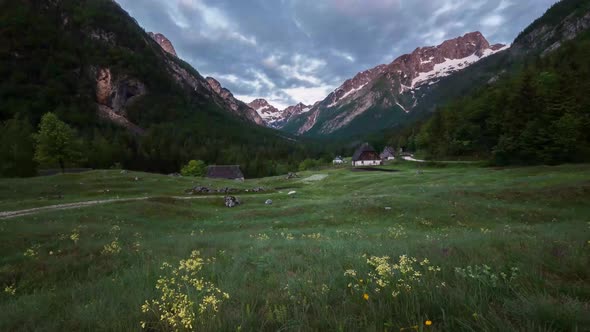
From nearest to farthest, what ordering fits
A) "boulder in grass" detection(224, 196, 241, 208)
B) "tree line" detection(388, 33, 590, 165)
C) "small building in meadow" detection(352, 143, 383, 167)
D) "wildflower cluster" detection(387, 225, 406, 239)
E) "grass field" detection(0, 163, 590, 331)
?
"grass field" detection(0, 163, 590, 331) → "wildflower cluster" detection(387, 225, 406, 239) → "boulder in grass" detection(224, 196, 241, 208) → "tree line" detection(388, 33, 590, 165) → "small building in meadow" detection(352, 143, 383, 167)

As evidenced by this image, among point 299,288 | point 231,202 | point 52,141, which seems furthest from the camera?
point 52,141

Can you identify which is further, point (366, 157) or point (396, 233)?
point (366, 157)

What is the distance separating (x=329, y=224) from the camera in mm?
20859

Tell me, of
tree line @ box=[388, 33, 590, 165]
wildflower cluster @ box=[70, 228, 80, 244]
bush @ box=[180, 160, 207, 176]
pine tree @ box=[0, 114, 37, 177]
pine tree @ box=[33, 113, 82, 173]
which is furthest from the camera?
bush @ box=[180, 160, 207, 176]

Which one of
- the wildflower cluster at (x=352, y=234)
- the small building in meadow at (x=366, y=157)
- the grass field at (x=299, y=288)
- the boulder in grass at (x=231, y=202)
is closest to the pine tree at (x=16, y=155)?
the boulder in grass at (x=231, y=202)

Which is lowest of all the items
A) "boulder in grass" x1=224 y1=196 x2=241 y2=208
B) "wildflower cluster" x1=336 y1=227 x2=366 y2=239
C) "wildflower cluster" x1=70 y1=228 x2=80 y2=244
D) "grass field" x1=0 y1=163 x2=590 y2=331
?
"boulder in grass" x1=224 y1=196 x2=241 y2=208

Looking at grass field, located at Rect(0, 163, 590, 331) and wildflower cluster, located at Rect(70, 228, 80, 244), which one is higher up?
grass field, located at Rect(0, 163, 590, 331)

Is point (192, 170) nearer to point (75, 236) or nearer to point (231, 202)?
point (231, 202)

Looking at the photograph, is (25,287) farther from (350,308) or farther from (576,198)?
(576,198)

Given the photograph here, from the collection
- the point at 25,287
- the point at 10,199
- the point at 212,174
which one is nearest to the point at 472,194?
the point at 25,287

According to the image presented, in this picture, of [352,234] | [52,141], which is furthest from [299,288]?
[52,141]

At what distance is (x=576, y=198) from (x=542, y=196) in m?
2.24

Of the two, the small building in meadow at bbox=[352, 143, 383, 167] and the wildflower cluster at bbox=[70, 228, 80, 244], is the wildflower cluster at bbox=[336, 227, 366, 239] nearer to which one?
the wildflower cluster at bbox=[70, 228, 80, 244]

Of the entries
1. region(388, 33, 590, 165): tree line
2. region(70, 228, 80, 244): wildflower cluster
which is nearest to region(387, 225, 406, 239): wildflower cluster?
region(70, 228, 80, 244): wildflower cluster
